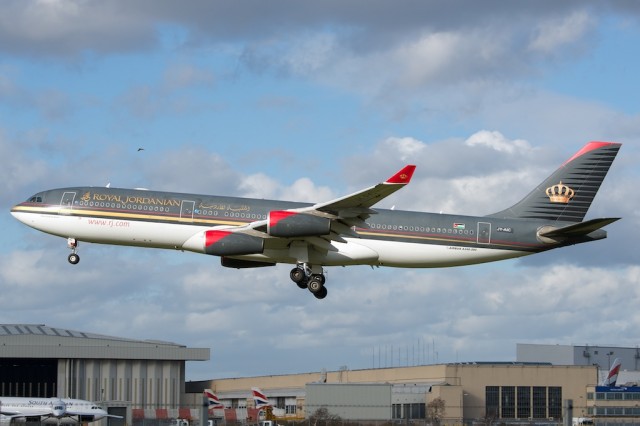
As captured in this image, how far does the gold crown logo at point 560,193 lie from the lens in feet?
194

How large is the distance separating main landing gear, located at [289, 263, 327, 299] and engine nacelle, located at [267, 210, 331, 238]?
13.1 ft

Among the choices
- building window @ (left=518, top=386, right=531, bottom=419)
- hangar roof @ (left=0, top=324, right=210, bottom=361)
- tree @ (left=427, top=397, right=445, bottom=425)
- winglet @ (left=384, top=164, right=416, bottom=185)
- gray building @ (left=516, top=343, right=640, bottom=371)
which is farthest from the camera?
gray building @ (left=516, top=343, right=640, bottom=371)

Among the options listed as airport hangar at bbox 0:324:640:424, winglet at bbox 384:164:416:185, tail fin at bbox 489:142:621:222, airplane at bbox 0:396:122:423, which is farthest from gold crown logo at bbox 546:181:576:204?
airport hangar at bbox 0:324:640:424

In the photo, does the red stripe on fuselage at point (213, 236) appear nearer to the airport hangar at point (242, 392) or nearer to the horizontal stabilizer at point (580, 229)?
the horizontal stabilizer at point (580, 229)

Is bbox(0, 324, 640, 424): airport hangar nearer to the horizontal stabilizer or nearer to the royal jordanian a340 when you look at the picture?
the royal jordanian a340

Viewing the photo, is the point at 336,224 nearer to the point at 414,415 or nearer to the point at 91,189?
the point at 91,189

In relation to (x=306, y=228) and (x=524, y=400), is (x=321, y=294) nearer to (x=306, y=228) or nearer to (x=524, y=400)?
(x=306, y=228)

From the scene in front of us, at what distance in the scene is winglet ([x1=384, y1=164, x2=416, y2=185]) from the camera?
49219 millimetres

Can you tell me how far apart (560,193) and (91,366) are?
49.3m

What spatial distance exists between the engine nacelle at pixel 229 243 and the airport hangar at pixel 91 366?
36697mm

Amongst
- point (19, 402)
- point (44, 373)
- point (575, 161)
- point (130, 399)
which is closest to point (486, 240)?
point (575, 161)

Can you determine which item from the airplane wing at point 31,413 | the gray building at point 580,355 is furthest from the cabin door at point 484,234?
the gray building at point 580,355

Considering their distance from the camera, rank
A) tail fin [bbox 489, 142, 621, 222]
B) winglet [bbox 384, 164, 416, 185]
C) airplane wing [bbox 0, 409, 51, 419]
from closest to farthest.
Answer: winglet [bbox 384, 164, 416, 185]
tail fin [bbox 489, 142, 621, 222]
airplane wing [bbox 0, 409, 51, 419]

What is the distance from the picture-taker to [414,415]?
87438mm
